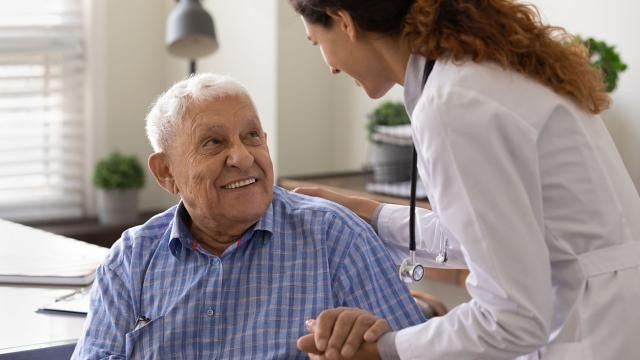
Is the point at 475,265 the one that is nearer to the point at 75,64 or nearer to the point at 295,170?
the point at 295,170

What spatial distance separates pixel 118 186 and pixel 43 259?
1.92m

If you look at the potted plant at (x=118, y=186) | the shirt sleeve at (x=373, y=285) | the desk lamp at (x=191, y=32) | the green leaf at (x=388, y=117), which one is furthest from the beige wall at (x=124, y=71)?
the shirt sleeve at (x=373, y=285)

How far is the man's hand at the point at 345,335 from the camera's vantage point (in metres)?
1.46

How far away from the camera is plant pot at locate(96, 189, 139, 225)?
14.9 ft

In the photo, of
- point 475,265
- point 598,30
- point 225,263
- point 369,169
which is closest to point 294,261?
point 225,263

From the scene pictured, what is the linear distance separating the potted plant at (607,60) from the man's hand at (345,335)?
5.47 ft

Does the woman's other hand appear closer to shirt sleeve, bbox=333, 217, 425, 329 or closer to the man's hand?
shirt sleeve, bbox=333, 217, 425, 329

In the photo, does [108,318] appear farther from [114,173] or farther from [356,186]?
Result: [114,173]

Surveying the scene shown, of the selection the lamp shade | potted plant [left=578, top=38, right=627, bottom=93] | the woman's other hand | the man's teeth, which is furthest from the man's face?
the lamp shade

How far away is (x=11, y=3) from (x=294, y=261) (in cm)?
309

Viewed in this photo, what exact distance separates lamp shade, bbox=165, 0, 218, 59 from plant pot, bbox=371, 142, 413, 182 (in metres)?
1.05

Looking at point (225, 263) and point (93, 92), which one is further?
point (93, 92)

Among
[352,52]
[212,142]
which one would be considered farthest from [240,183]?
[352,52]

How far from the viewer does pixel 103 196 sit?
4566 mm
